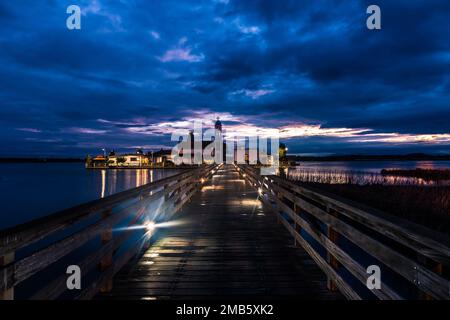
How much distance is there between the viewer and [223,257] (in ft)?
16.6

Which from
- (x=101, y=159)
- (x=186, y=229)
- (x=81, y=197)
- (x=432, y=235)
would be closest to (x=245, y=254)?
(x=186, y=229)

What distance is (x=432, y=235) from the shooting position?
6.40 feet

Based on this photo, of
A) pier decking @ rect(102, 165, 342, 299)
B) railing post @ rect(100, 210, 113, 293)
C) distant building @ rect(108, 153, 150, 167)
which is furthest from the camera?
distant building @ rect(108, 153, 150, 167)

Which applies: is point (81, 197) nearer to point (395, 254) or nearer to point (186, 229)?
point (186, 229)

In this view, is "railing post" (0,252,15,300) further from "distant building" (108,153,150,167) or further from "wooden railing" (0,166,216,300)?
"distant building" (108,153,150,167)

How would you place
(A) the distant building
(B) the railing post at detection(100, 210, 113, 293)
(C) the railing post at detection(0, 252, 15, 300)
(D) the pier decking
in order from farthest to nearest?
(A) the distant building
(D) the pier decking
(B) the railing post at detection(100, 210, 113, 293)
(C) the railing post at detection(0, 252, 15, 300)

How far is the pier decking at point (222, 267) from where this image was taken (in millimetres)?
3758

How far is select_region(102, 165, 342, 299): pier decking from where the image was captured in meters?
3.76

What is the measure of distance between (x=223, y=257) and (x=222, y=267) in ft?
1.60

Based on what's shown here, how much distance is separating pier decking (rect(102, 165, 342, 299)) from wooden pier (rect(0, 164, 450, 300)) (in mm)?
14

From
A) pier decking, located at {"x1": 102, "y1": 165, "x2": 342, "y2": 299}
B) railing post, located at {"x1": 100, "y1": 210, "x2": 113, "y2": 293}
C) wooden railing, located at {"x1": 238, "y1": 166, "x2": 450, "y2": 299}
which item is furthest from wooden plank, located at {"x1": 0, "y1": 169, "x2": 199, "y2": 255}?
wooden railing, located at {"x1": 238, "y1": 166, "x2": 450, "y2": 299}

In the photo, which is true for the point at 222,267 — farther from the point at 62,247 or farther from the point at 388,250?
the point at 388,250

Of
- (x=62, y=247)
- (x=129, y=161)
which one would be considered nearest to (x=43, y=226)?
(x=62, y=247)
